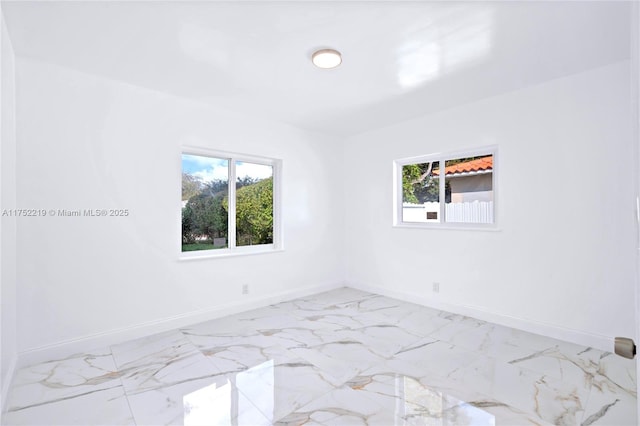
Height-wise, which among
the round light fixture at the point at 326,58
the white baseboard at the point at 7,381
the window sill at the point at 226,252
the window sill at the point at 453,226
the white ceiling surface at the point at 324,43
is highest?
the white ceiling surface at the point at 324,43

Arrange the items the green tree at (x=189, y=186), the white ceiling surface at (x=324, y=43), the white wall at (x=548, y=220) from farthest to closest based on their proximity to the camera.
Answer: the green tree at (x=189, y=186)
the white wall at (x=548, y=220)
the white ceiling surface at (x=324, y=43)

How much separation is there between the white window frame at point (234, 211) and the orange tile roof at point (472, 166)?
2.23m

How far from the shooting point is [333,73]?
2926mm

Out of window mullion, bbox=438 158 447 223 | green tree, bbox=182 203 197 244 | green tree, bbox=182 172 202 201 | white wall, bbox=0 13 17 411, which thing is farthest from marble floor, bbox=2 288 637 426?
green tree, bbox=182 172 202 201

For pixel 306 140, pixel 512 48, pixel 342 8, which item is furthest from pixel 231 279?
pixel 512 48

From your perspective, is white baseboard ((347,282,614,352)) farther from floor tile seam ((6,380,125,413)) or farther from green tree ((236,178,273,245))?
floor tile seam ((6,380,125,413))

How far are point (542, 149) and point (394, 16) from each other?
2.08m

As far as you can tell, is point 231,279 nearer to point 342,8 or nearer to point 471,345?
point 471,345

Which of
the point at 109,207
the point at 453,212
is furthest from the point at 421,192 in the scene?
the point at 109,207

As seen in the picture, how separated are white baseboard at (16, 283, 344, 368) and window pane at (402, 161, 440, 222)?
80.4 inches

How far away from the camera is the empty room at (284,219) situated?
212 centimetres

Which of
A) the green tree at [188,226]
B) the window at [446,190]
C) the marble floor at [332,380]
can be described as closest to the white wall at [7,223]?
the marble floor at [332,380]

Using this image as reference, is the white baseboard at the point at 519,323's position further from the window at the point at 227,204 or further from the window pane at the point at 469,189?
the window at the point at 227,204

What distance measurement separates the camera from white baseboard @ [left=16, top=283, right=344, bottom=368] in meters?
2.64
